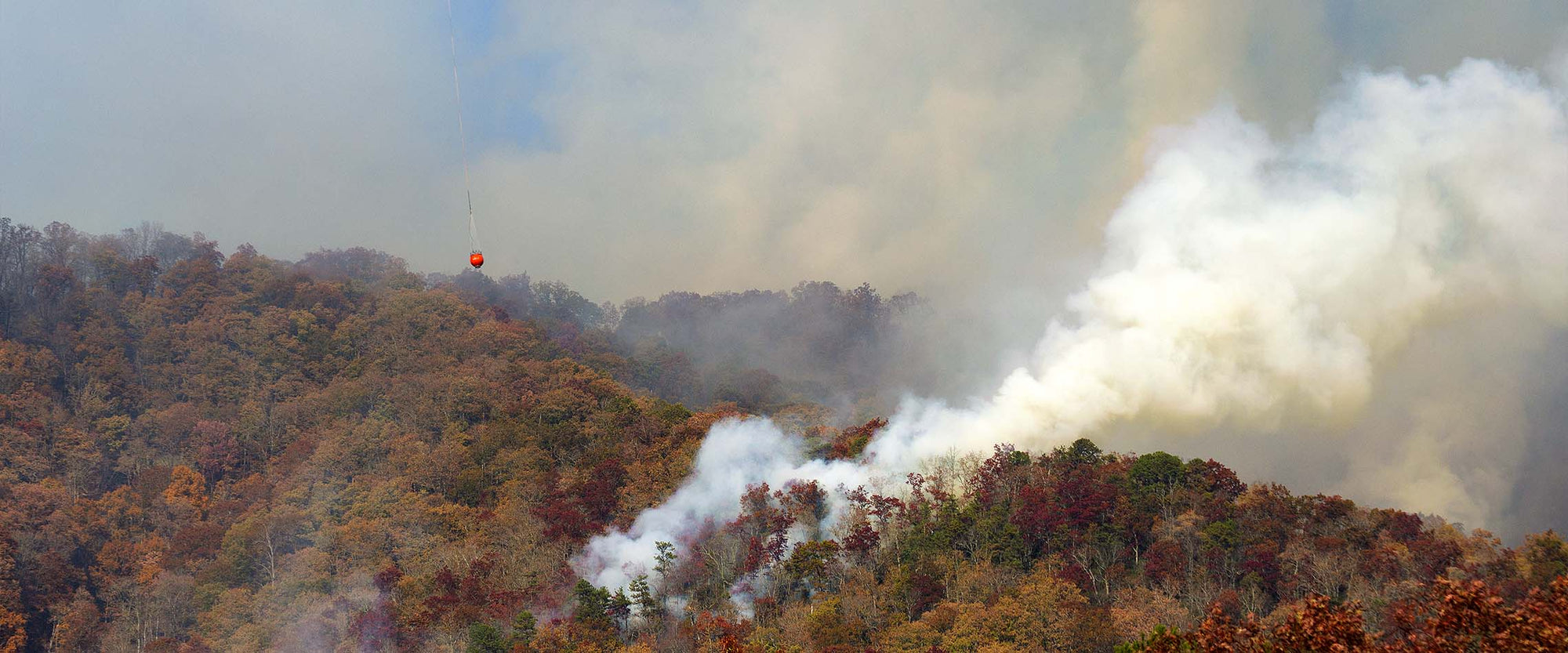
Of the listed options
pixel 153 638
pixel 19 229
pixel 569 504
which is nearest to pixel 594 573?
pixel 569 504

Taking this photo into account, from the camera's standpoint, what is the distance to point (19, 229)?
287 feet

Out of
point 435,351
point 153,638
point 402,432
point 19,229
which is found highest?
point 19,229

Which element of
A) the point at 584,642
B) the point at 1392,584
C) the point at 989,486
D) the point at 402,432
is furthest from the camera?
the point at 402,432

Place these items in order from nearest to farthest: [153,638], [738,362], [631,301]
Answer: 1. [153,638]
2. [738,362]
3. [631,301]

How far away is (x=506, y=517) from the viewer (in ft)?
200

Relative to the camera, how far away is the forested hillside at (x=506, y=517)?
43.2 m

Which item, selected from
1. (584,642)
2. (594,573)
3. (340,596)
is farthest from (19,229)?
(584,642)

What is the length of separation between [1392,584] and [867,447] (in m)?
26.0

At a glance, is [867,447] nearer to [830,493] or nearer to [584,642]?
[830,493]

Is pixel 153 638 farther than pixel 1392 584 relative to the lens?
Yes

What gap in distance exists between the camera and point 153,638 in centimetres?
5772

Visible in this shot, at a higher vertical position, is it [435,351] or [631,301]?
[631,301]

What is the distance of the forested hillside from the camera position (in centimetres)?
4319

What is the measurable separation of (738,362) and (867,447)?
137 ft
